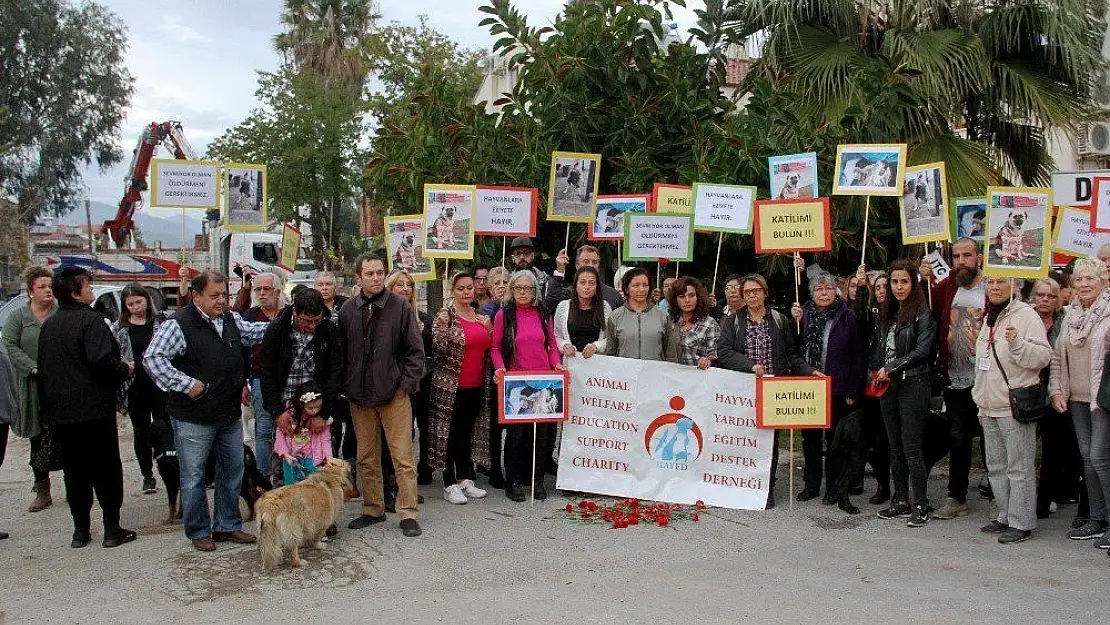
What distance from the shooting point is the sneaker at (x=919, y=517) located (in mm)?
6891

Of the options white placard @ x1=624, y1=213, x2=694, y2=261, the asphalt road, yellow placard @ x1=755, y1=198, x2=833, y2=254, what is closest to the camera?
the asphalt road

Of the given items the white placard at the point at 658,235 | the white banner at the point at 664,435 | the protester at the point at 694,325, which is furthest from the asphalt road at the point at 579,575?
the white placard at the point at 658,235

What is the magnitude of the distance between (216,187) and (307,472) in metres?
3.99

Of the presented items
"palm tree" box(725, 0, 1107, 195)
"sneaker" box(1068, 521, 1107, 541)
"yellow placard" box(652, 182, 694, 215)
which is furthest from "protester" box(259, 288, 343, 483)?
"palm tree" box(725, 0, 1107, 195)

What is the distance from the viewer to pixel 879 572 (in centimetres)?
578

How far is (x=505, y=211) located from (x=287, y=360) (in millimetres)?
3637

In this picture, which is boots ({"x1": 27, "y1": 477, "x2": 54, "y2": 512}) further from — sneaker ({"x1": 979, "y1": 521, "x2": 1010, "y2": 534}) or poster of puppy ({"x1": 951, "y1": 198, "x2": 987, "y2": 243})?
poster of puppy ({"x1": 951, "y1": 198, "x2": 987, "y2": 243})

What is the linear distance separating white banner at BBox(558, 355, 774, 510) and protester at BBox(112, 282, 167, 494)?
339 centimetres

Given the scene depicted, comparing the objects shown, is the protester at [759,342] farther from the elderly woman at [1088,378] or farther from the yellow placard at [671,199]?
the yellow placard at [671,199]

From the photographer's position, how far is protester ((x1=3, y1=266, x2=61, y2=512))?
7.13 m

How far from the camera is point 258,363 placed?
707cm

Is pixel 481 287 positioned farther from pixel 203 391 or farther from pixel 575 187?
pixel 203 391

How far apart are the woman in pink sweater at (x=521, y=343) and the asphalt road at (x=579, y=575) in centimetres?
48

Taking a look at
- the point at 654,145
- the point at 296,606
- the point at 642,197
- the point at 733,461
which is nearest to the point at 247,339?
the point at 296,606
